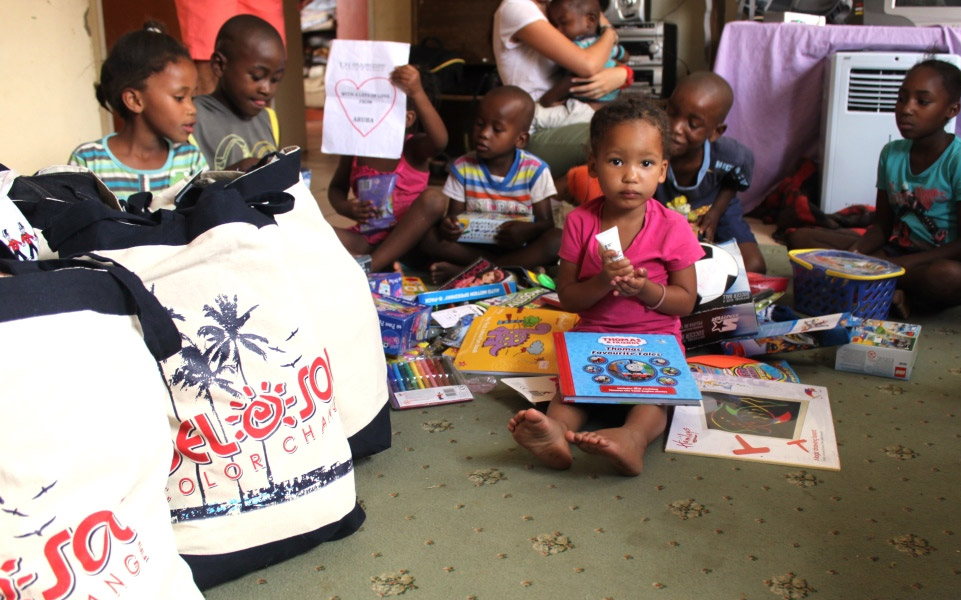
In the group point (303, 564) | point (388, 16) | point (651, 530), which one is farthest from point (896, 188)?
point (388, 16)

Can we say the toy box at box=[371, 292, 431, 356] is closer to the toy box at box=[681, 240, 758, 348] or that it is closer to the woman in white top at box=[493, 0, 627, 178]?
the toy box at box=[681, 240, 758, 348]

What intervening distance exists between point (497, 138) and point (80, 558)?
184 cm

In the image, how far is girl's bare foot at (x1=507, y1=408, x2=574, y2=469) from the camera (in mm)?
1298

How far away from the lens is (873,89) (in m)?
3.13

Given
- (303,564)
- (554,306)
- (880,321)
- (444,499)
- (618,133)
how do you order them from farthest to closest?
(554,306), (880,321), (618,133), (444,499), (303,564)

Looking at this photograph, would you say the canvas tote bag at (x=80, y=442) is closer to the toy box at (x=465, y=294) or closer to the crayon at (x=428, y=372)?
the crayon at (x=428, y=372)

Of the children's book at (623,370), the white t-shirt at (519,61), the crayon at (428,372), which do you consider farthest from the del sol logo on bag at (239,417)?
the white t-shirt at (519,61)

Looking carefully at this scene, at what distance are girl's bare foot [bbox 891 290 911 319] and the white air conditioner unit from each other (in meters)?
1.16

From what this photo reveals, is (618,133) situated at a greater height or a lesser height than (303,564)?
greater

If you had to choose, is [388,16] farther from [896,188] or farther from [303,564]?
[303,564]

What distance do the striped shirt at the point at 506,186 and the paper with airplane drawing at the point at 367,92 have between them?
0.24 metres

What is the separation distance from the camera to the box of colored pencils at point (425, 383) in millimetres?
1646

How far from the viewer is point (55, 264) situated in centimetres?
89


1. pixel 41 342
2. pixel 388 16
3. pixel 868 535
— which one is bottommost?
pixel 868 535
